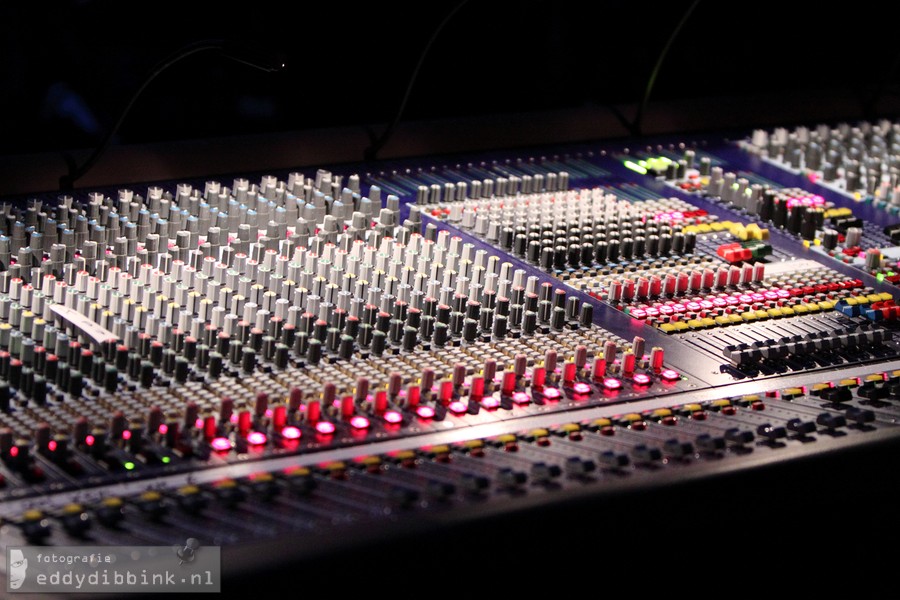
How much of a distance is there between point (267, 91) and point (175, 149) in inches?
92.8

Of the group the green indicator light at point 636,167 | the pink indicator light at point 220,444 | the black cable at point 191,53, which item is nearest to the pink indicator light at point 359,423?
the pink indicator light at point 220,444

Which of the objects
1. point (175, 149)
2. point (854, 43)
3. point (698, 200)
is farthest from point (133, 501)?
point (854, 43)

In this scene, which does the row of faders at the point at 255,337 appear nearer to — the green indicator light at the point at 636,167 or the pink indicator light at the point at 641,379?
the pink indicator light at the point at 641,379

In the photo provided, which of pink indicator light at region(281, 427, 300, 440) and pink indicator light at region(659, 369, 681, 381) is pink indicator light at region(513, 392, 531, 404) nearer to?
pink indicator light at region(659, 369, 681, 381)

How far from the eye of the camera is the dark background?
6770 mm

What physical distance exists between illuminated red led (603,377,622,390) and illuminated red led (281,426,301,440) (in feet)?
2.99

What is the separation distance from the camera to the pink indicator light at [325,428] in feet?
11.0

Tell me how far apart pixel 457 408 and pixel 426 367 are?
19cm

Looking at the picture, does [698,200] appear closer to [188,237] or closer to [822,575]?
[822,575]

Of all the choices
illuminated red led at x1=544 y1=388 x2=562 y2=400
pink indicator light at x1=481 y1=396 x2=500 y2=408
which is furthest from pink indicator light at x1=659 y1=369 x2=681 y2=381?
pink indicator light at x1=481 y1=396 x2=500 y2=408

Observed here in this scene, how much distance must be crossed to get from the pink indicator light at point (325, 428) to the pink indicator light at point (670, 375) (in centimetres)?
102

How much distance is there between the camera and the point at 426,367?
3.70m

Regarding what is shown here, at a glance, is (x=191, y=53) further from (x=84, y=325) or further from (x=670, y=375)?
(x=670, y=375)

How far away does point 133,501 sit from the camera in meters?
2.99
